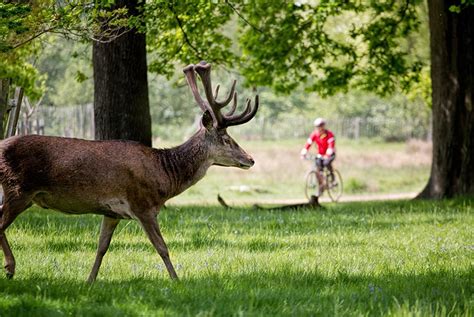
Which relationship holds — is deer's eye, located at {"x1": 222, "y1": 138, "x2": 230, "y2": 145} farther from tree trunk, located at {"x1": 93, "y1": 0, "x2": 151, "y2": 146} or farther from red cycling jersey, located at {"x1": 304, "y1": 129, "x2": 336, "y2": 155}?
red cycling jersey, located at {"x1": 304, "y1": 129, "x2": 336, "y2": 155}

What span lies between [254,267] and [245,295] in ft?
5.52

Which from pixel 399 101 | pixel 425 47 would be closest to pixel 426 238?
pixel 425 47

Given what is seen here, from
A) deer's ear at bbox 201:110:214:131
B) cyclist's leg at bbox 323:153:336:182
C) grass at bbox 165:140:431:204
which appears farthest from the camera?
grass at bbox 165:140:431:204

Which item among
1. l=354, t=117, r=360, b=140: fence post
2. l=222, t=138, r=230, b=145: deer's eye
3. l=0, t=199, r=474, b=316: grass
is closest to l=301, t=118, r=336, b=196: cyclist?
l=0, t=199, r=474, b=316: grass

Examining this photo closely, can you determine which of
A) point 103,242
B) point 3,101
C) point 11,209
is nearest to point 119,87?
point 3,101

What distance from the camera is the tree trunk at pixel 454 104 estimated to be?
16484 mm

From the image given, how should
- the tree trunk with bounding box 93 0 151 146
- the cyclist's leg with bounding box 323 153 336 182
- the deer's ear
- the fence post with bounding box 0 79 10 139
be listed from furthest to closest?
the cyclist's leg with bounding box 323 153 336 182
the tree trunk with bounding box 93 0 151 146
the fence post with bounding box 0 79 10 139
the deer's ear

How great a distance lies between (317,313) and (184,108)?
55450 mm

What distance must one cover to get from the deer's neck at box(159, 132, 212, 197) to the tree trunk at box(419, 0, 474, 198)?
9457 mm

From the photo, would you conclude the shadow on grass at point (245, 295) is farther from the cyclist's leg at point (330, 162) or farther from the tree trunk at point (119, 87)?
the cyclist's leg at point (330, 162)

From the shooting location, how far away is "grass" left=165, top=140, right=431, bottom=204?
29938 millimetres

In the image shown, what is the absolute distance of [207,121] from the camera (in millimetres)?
8273

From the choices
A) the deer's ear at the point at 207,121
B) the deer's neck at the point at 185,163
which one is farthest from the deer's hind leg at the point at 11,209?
the deer's ear at the point at 207,121

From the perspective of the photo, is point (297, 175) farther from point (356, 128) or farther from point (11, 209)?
point (11, 209)
